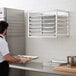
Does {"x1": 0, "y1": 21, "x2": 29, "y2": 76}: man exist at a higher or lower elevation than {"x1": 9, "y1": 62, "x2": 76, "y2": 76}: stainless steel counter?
higher

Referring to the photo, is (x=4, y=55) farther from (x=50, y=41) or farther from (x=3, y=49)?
(x=50, y=41)

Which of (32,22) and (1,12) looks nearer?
(1,12)

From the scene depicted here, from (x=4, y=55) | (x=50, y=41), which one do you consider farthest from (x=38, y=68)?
(x=50, y=41)

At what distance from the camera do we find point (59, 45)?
8.70ft

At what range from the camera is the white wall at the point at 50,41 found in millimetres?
2533

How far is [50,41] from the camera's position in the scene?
2.72 metres

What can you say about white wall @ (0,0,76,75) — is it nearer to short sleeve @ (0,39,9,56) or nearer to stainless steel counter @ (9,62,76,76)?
stainless steel counter @ (9,62,76,76)

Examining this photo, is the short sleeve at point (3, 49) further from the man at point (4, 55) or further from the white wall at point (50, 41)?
the white wall at point (50, 41)

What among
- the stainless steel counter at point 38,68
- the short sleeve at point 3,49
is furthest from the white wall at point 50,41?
the short sleeve at point 3,49

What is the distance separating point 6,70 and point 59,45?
0.75 m

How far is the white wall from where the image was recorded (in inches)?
99.7

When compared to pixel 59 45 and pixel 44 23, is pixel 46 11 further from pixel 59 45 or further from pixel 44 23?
pixel 59 45

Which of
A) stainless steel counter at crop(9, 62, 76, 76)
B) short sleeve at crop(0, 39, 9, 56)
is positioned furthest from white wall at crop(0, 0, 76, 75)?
short sleeve at crop(0, 39, 9, 56)

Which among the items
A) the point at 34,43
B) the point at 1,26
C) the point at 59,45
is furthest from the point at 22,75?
the point at 1,26
